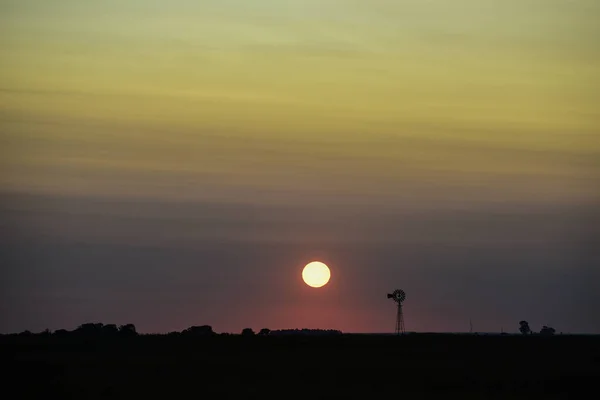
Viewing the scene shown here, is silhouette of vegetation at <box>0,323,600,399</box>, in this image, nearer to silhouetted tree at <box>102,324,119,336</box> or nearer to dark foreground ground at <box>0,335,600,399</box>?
dark foreground ground at <box>0,335,600,399</box>

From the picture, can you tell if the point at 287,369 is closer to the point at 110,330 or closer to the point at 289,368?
the point at 289,368

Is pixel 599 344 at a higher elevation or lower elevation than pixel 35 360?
higher

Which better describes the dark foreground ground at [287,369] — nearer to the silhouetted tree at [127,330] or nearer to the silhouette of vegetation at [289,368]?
the silhouette of vegetation at [289,368]

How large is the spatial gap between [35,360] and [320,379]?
2237 centimetres

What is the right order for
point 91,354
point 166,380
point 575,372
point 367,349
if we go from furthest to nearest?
1. point 367,349
2. point 91,354
3. point 575,372
4. point 166,380

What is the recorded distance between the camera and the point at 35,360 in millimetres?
80688

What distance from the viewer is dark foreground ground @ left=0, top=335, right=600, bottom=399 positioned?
65.3m

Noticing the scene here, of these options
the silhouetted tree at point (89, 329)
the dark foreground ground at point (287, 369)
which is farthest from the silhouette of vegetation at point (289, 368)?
the silhouetted tree at point (89, 329)

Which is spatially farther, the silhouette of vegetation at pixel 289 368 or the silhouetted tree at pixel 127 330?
the silhouetted tree at pixel 127 330

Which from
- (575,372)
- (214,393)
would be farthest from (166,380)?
(575,372)

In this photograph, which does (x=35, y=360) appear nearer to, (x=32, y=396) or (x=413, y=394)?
(x=32, y=396)

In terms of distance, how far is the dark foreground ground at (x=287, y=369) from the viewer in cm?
6531

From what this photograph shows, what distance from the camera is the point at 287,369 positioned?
77062 mm

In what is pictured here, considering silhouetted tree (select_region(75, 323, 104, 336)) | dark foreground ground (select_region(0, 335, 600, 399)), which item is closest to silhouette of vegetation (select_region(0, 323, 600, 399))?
dark foreground ground (select_region(0, 335, 600, 399))
